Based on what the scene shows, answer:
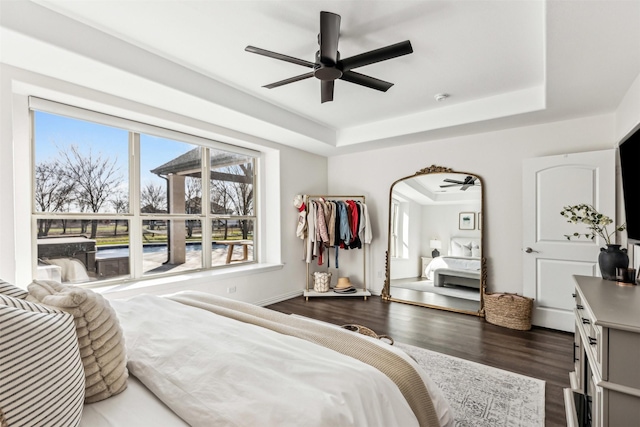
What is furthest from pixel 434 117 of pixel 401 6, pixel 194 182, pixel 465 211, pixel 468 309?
pixel 194 182

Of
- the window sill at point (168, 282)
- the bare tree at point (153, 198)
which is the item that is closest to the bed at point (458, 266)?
the window sill at point (168, 282)

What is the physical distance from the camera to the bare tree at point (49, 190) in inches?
102

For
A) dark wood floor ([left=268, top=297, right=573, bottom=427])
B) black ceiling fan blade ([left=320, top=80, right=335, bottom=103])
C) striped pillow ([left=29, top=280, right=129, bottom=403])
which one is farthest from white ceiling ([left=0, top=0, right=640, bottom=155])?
dark wood floor ([left=268, top=297, right=573, bottom=427])

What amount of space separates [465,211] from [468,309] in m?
1.23

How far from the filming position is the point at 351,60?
6.91ft

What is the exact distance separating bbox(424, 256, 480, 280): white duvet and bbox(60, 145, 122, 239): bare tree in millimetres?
3904

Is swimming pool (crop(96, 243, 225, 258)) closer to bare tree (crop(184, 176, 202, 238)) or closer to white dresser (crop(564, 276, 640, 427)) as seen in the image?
bare tree (crop(184, 176, 202, 238))

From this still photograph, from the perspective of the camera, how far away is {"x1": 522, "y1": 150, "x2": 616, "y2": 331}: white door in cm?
304

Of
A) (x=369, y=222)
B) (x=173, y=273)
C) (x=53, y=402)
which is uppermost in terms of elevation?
(x=369, y=222)

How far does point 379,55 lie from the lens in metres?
2.02

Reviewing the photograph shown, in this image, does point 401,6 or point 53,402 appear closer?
point 53,402

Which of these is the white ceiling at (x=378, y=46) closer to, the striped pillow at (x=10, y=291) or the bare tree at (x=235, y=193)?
the bare tree at (x=235, y=193)

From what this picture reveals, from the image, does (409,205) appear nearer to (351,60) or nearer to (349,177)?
(349,177)

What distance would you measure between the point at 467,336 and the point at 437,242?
1.42 m
